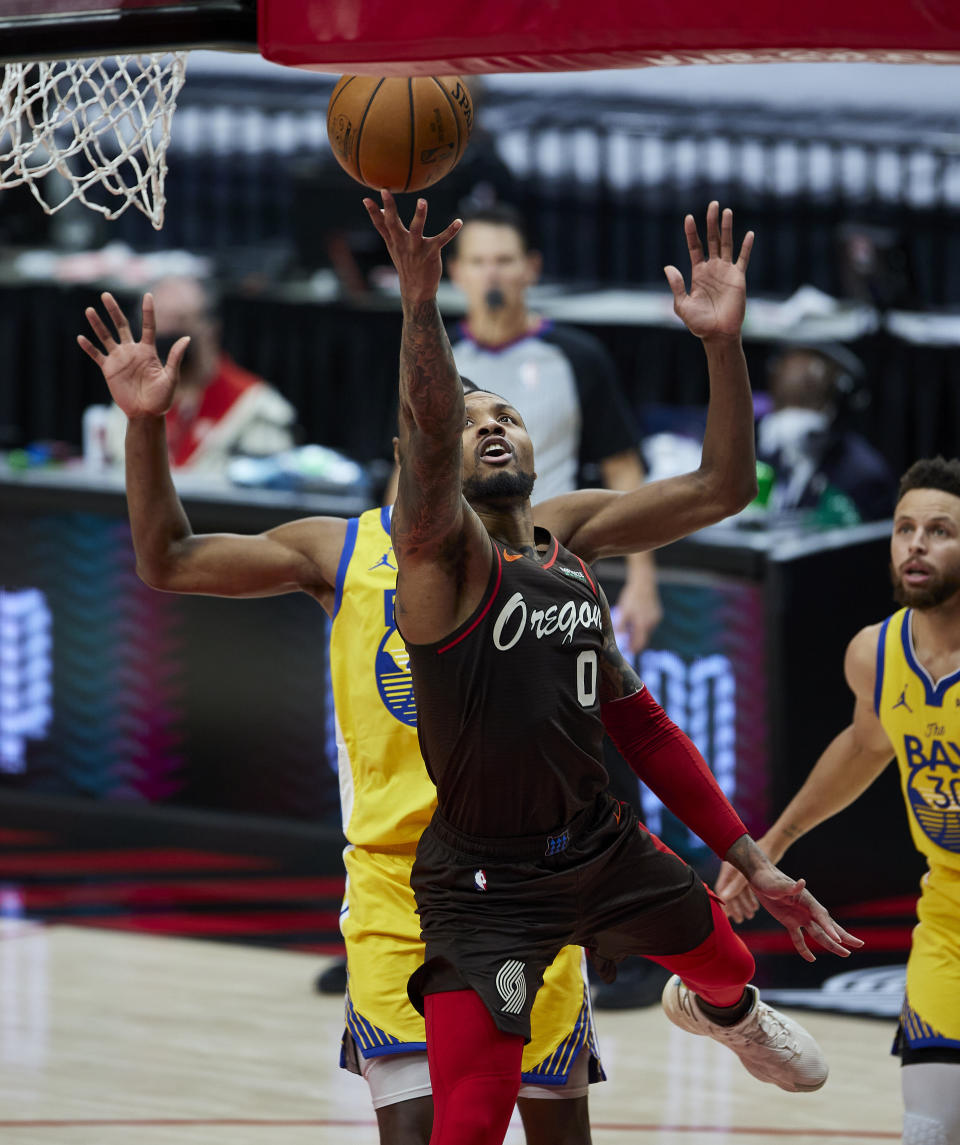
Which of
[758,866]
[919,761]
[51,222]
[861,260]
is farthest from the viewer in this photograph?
[51,222]

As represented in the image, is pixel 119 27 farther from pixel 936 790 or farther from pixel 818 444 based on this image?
pixel 818 444

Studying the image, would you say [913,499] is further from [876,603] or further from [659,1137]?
[876,603]

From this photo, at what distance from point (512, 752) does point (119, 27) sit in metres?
1.46

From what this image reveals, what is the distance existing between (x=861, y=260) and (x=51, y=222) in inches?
182

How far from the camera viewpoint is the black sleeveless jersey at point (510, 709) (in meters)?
3.67

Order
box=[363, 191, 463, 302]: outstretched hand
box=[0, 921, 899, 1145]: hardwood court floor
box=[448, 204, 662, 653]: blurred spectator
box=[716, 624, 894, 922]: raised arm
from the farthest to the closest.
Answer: box=[448, 204, 662, 653]: blurred spectator, box=[0, 921, 899, 1145]: hardwood court floor, box=[716, 624, 894, 922]: raised arm, box=[363, 191, 463, 302]: outstretched hand

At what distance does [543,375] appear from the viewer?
6145 millimetres

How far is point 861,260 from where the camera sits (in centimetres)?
942

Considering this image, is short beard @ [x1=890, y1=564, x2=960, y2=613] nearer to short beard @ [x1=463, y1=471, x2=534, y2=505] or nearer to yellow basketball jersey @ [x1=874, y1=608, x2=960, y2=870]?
yellow basketball jersey @ [x1=874, y1=608, x2=960, y2=870]

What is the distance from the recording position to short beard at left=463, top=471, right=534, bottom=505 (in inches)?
151

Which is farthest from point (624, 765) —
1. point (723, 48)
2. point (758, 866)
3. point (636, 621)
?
point (723, 48)

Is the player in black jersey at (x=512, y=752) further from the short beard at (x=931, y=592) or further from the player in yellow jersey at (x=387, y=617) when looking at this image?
the short beard at (x=931, y=592)

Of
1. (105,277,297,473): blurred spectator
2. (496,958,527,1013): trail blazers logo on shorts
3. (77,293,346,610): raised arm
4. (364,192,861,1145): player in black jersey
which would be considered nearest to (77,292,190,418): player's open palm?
(77,293,346,610): raised arm

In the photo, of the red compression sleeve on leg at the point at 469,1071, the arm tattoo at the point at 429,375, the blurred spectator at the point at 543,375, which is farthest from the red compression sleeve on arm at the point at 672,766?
the blurred spectator at the point at 543,375
